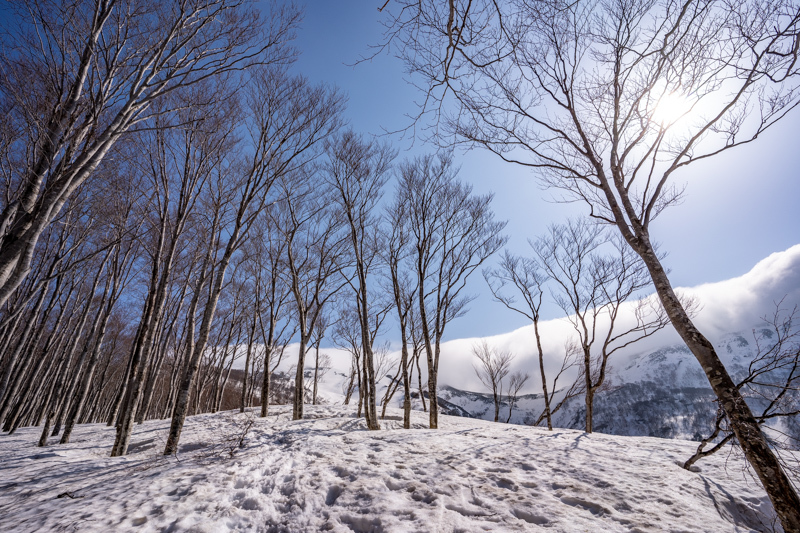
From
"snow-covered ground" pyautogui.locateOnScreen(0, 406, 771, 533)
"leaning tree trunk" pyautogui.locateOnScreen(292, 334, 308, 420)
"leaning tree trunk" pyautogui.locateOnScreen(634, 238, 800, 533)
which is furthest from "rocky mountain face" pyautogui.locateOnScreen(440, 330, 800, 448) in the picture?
"leaning tree trunk" pyautogui.locateOnScreen(634, 238, 800, 533)

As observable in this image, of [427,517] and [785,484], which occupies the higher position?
Answer: [785,484]

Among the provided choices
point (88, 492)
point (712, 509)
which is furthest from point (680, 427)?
point (88, 492)

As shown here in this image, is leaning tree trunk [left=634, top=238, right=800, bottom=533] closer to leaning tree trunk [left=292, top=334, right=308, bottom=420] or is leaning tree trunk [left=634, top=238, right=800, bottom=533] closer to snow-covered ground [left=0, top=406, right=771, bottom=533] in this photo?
snow-covered ground [left=0, top=406, right=771, bottom=533]

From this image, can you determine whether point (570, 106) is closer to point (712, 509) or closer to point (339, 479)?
point (712, 509)

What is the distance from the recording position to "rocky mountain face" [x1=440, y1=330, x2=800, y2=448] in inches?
2650

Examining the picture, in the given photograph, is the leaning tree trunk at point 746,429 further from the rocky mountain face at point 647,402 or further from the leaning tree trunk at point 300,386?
the rocky mountain face at point 647,402

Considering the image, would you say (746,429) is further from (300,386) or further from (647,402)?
(647,402)

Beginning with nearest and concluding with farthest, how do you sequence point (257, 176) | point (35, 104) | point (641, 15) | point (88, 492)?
point (88, 492)
point (35, 104)
point (641, 15)
point (257, 176)

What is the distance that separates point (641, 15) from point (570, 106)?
5.54 feet

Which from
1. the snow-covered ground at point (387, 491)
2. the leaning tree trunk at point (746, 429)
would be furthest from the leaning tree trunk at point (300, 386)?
the leaning tree trunk at point (746, 429)

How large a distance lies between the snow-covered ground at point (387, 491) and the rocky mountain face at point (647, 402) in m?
50.6

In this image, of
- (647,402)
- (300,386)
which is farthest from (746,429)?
(647,402)

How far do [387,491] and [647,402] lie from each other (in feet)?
346

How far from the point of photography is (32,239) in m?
3.68
